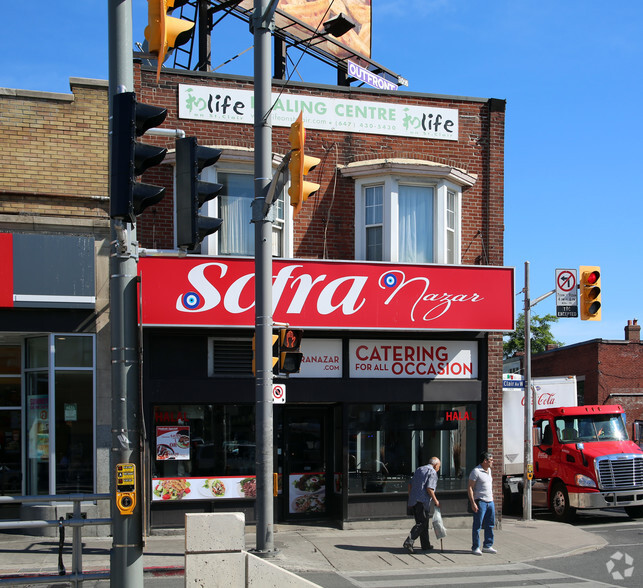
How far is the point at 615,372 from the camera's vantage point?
118ft

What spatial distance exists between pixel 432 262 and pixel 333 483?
16.3 ft

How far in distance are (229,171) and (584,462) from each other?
11.0m

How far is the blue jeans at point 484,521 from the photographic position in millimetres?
13492

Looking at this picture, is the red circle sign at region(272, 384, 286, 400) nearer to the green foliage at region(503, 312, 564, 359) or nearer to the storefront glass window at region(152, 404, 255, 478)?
the storefront glass window at region(152, 404, 255, 478)

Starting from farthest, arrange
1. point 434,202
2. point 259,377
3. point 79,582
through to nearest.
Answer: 1. point 434,202
2. point 259,377
3. point 79,582

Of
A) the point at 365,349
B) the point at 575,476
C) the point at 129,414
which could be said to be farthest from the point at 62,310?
the point at 575,476

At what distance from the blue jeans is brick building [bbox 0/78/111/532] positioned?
655cm

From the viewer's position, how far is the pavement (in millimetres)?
11844

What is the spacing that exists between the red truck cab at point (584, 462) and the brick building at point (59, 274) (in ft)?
37.2

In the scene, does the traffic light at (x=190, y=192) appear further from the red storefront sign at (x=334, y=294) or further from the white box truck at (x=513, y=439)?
the white box truck at (x=513, y=439)

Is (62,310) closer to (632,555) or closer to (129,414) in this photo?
A: (129,414)

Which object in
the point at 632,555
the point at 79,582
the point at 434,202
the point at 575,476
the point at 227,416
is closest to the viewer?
the point at 79,582

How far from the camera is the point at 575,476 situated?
1894 centimetres

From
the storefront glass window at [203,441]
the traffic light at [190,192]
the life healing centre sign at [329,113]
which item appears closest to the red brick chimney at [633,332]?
the life healing centre sign at [329,113]
